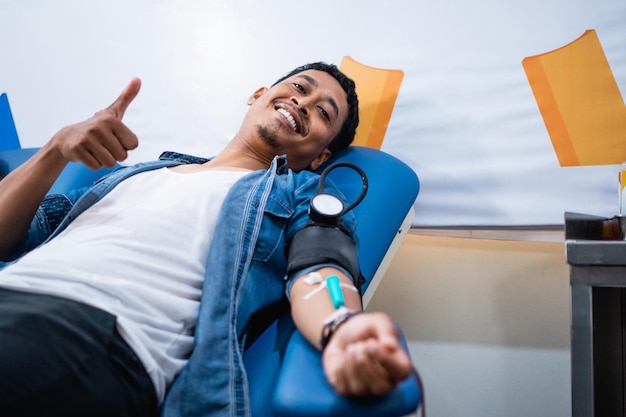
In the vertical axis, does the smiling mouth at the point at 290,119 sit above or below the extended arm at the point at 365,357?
above

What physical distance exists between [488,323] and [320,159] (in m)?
0.58

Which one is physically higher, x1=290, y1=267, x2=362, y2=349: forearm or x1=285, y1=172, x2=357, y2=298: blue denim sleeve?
x1=285, y1=172, x2=357, y2=298: blue denim sleeve

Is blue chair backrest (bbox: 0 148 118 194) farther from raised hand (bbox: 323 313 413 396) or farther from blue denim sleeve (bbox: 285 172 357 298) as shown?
raised hand (bbox: 323 313 413 396)

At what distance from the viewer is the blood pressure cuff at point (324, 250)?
2.41ft

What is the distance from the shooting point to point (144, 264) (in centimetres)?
79

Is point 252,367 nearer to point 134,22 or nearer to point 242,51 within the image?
point 242,51

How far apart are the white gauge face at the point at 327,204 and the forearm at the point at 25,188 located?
0.47 meters

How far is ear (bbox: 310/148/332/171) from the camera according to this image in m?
1.25

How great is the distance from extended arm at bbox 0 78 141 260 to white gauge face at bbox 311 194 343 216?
1.06 feet

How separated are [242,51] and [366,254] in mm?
891

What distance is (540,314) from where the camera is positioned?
1.22m

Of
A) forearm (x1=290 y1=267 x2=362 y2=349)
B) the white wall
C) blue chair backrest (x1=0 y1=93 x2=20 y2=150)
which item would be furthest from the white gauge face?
blue chair backrest (x1=0 y1=93 x2=20 y2=150)

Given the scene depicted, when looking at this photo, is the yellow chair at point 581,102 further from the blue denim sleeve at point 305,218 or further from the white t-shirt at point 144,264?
the white t-shirt at point 144,264

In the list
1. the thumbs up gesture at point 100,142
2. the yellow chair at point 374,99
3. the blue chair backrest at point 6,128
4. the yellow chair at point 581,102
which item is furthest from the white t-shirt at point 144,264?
the blue chair backrest at point 6,128
